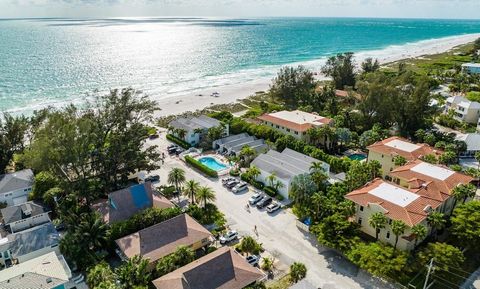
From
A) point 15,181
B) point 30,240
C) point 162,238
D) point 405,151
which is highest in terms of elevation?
point 405,151

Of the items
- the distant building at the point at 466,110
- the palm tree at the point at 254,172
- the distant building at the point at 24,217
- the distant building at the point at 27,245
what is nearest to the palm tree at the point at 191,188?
the palm tree at the point at 254,172

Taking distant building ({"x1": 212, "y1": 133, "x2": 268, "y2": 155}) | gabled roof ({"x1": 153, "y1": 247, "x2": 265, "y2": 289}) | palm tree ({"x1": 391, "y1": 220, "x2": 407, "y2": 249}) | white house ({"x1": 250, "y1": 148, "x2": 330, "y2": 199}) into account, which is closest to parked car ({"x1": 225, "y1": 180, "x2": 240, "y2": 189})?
white house ({"x1": 250, "y1": 148, "x2": 330, "y2": 199})

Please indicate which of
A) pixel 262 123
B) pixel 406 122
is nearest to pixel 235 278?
pixel 262 123

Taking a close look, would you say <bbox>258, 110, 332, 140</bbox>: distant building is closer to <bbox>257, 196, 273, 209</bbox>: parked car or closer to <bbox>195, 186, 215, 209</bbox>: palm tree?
<bbox>257, 196, 273, 209</bbox>: parked car

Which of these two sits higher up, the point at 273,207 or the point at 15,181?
the point at 15,181

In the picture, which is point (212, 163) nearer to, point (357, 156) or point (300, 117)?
point (300, 117)

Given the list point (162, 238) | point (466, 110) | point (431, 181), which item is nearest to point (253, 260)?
point (162, 238)

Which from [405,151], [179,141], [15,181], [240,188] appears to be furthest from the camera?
[179,141]

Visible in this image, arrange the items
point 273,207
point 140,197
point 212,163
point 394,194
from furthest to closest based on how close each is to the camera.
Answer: point 212,163, point 273,207, point 140,197, point 394,194
